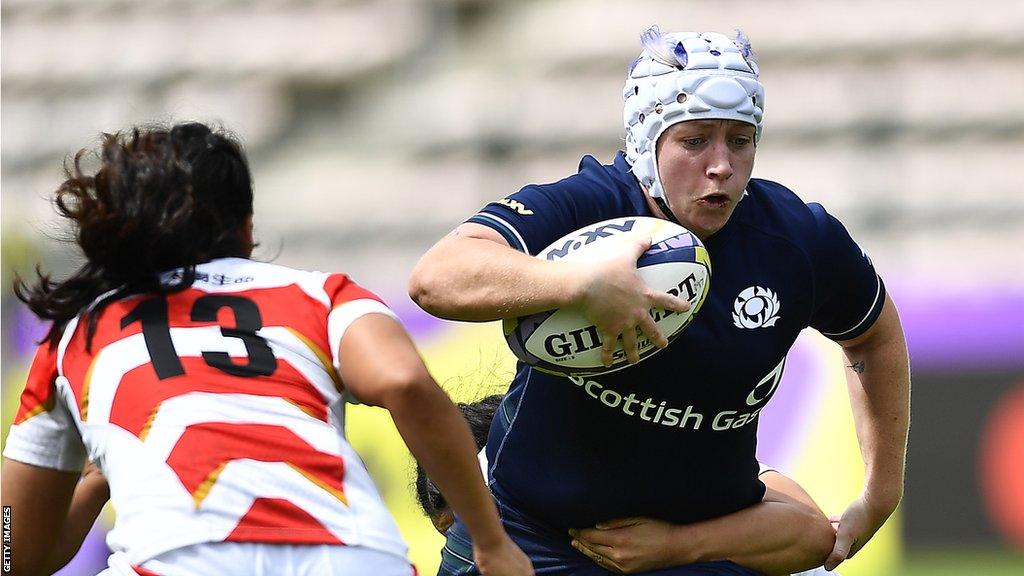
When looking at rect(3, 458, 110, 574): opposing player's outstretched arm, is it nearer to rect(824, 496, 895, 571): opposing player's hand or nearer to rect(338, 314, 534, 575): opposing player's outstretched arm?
rect(338, 314, 534, 575): opposing player's outstretched arm

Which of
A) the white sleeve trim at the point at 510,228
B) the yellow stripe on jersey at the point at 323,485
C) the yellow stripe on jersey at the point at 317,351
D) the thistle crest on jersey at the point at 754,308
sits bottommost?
the yellow stripe on jersey at the point at 323,485

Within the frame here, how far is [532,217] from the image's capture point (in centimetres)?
301

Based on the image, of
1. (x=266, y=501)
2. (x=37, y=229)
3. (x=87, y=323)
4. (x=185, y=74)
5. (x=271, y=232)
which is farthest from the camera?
(x=185, y=74)

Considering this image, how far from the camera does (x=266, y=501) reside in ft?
7.92

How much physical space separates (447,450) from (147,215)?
27.1 inches

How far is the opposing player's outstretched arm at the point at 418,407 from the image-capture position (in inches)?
94.3

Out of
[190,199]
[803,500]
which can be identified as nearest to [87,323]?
[190,199]

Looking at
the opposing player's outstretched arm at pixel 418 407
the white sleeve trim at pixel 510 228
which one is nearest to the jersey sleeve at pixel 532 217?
the white sleeve trim at pixel 510 228

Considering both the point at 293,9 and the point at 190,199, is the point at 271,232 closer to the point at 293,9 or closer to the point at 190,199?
the point at 293,9

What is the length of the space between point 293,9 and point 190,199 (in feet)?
24.9

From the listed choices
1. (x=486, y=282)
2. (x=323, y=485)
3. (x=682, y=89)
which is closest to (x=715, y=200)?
(x=682, y=89)

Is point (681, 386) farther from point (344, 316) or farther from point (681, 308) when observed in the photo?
point (344, 316)

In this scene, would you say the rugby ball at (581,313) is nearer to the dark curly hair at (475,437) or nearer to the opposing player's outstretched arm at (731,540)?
the opposing player's outstretched arm at (731,540)

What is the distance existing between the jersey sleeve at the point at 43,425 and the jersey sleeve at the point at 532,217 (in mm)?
895
